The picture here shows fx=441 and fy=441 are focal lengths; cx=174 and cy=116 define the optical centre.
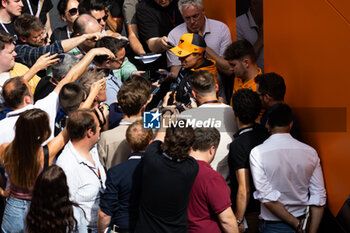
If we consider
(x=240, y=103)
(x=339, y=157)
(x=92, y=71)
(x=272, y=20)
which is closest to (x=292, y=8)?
(x=272, y=20)

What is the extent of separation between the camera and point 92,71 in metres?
4.42

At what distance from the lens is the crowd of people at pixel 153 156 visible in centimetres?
294

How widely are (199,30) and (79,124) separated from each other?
2.29 metres

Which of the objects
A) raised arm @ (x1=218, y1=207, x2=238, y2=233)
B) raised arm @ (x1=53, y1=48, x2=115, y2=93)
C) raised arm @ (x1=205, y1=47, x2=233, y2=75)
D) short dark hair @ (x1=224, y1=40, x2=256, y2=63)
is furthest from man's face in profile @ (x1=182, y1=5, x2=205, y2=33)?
raised arm @ (x1=218, y1=207, x2=238, y2=233)

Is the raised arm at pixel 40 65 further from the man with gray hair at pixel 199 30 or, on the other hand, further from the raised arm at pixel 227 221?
the raised arm at pixel 227 221

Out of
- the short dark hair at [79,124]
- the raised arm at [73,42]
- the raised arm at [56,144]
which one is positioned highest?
the raised arm at [73,42]

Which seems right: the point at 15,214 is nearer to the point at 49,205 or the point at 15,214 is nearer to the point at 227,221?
the point at 49,205


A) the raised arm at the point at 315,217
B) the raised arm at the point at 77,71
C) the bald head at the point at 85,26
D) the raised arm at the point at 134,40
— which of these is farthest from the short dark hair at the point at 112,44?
the raised arm at the point at 315,217

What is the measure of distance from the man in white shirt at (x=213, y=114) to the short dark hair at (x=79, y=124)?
32.9 inches

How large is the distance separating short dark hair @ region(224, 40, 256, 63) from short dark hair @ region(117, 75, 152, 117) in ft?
3.37

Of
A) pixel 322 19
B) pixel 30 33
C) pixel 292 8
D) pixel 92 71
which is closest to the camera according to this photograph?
pixel 322 19

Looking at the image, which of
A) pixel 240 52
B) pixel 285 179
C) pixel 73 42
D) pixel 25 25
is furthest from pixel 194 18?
pixel 285 179

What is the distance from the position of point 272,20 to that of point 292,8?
446 mm

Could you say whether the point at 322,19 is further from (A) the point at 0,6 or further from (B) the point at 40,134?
(A) the point at 0,6
